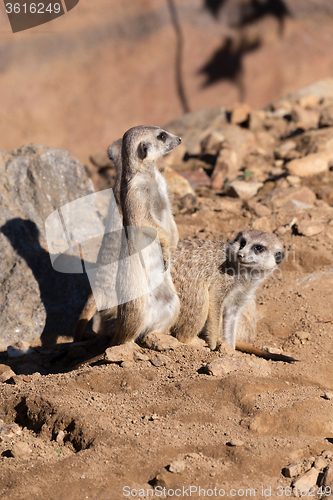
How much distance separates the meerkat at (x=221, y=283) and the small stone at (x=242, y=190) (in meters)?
2.14

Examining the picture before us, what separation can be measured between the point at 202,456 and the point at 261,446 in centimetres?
28

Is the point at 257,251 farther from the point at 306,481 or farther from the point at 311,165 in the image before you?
the point at 311,165

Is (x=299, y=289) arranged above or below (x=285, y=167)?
below

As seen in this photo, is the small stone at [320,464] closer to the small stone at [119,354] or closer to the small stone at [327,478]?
the small stone at [327,478]

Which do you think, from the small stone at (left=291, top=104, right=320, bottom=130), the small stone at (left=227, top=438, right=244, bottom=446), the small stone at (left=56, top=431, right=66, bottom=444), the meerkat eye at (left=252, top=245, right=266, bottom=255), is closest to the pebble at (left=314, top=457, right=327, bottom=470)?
the small stone at (left=227, top=438, right=244, bottom=446)

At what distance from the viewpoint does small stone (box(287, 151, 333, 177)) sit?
5961 mm

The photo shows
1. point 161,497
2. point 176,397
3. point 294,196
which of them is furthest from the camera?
point 294,196

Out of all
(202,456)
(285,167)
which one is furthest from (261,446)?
(285,167)

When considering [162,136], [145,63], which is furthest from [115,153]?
[145,63]

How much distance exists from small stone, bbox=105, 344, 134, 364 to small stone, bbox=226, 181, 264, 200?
126 inches

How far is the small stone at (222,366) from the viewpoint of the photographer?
9.12 ft

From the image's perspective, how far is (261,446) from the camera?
2172 millimetres

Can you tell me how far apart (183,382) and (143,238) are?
42.5 inches

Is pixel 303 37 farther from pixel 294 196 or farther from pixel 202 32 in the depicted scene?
pixel 294 196
